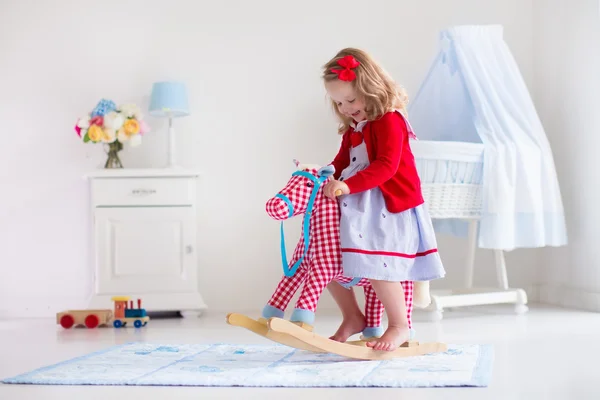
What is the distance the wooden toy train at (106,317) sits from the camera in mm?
3436

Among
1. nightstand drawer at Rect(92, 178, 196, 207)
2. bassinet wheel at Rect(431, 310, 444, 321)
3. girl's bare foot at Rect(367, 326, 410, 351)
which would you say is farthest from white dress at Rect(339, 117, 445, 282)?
nightstand drawer at Rect(92, 178, 196, 207)

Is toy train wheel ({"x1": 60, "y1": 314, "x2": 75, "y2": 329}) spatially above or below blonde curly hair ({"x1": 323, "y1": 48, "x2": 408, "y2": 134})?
below

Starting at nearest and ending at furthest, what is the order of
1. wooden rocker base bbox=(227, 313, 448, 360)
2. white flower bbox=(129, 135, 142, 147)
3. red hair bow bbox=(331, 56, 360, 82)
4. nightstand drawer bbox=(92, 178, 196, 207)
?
1. wooden rocker base bbox=(227, 313, 448, 360)
2. red hair bow bbox=(331, 56, 360, 82)
3. nightstand drawer bbox=(92, 178, 196, 207)
4. white flower bbox=(129, 135, 142, 147)

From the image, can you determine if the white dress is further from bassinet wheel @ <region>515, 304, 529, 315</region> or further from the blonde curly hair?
bassinet wheel @ <region>515, 304, 529, 315</region>

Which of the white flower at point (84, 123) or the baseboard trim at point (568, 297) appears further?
the white flower at point (84, 123)

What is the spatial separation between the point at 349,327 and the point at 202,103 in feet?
7.34

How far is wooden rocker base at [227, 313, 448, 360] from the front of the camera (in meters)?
2.01

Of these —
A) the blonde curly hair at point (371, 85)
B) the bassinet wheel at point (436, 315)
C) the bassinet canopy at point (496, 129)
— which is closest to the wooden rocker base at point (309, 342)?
the blonde curly hair at point (371, 85)

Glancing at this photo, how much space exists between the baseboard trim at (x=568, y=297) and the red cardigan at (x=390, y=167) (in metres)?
1.86

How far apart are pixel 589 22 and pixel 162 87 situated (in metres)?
2.15

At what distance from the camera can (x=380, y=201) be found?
223 centimetres

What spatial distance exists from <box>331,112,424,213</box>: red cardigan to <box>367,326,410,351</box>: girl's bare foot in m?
0.33

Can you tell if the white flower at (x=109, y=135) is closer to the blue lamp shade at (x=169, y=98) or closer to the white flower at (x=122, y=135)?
the white flower at (x=122, y=135)

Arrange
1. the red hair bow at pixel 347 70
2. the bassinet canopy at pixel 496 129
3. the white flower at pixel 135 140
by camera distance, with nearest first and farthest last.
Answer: the red hair bow at pixel 347 70, the bassinet canopy at pixel 496 129, the white flower at pixel 135 140
